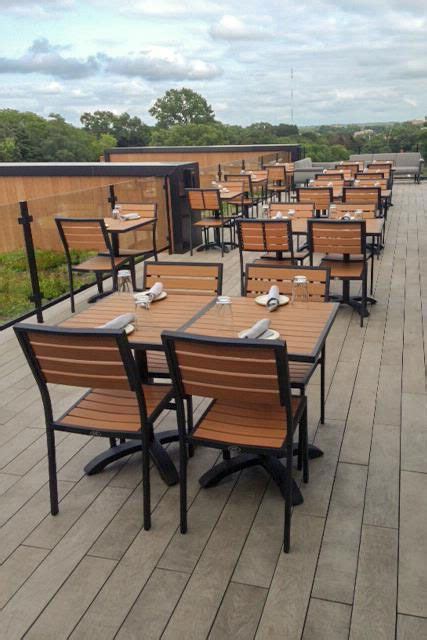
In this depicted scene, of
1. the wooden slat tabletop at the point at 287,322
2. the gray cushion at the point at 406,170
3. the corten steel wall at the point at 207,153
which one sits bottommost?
the gray cushion at the point at 406,170

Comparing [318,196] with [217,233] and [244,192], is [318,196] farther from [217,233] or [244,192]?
[244,192]

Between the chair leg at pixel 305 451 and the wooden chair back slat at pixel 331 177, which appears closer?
the chair leg at pixel 305 451

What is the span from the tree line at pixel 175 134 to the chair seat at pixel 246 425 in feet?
53.8

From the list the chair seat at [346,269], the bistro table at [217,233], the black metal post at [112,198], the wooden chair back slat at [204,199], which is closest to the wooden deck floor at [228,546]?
the chair seat at [346,269]

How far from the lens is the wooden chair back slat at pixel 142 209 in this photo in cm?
685

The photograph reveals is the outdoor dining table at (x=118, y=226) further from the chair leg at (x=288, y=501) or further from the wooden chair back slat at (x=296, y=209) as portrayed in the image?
the chair leg at (x=288, y=501)

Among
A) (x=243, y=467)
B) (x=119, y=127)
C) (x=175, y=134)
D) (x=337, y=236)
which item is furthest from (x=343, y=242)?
(x=119, y=127)

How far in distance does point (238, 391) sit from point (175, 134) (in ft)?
131

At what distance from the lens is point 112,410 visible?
8.18 feet

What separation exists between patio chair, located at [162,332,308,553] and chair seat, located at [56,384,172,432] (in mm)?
246

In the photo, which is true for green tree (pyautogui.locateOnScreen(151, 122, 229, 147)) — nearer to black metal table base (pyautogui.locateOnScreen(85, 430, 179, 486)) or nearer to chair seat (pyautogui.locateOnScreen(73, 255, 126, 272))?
chair seat (pyautogui.locateOnScreen(73, 255, 126, 272))

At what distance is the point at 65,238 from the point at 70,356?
3779 mm

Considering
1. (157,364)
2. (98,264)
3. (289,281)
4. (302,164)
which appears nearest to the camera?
(157,364)

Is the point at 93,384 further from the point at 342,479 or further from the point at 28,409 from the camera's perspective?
the point at 28,409
